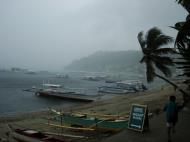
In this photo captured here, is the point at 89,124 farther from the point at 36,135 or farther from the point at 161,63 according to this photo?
the point at 161,63

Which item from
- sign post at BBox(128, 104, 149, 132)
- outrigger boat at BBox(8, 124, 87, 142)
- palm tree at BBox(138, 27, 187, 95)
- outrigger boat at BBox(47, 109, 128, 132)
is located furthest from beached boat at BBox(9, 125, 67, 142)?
palm tree at BBox(138, 27, 187, 95)

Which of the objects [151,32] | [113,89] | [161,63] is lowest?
[113,89]

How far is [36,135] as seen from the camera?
18031mm

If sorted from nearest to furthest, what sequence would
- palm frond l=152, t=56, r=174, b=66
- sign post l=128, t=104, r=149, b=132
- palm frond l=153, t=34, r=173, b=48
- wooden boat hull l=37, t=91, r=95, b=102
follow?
1. sign post l=128, t=104, r=149, b=132
2. palm frond l=153, t=34, r=173, b=48
3. palm frond l=152, t=56, r=174, b=66
4. wooden boat hull l=37, t=91, r=95, b=102

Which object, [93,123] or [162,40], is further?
[162,40]

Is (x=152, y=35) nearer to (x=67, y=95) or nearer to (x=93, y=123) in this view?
(x=93, y=123)

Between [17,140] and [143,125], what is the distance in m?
8.27

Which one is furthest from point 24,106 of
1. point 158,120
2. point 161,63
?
point 158,120

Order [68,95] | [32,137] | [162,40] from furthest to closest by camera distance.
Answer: [68,95] → [162,40] → [32,137]

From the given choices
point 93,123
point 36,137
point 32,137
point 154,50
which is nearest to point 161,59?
point 154,50

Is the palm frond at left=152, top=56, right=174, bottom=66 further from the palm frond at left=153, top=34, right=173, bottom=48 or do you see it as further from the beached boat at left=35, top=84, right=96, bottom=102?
the beached boat at left=35, top=84, right=96, bottom=102

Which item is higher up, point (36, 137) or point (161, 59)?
point (161, 59)

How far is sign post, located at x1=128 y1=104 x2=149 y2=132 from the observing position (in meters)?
14.1

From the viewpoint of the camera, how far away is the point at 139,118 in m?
14.3
